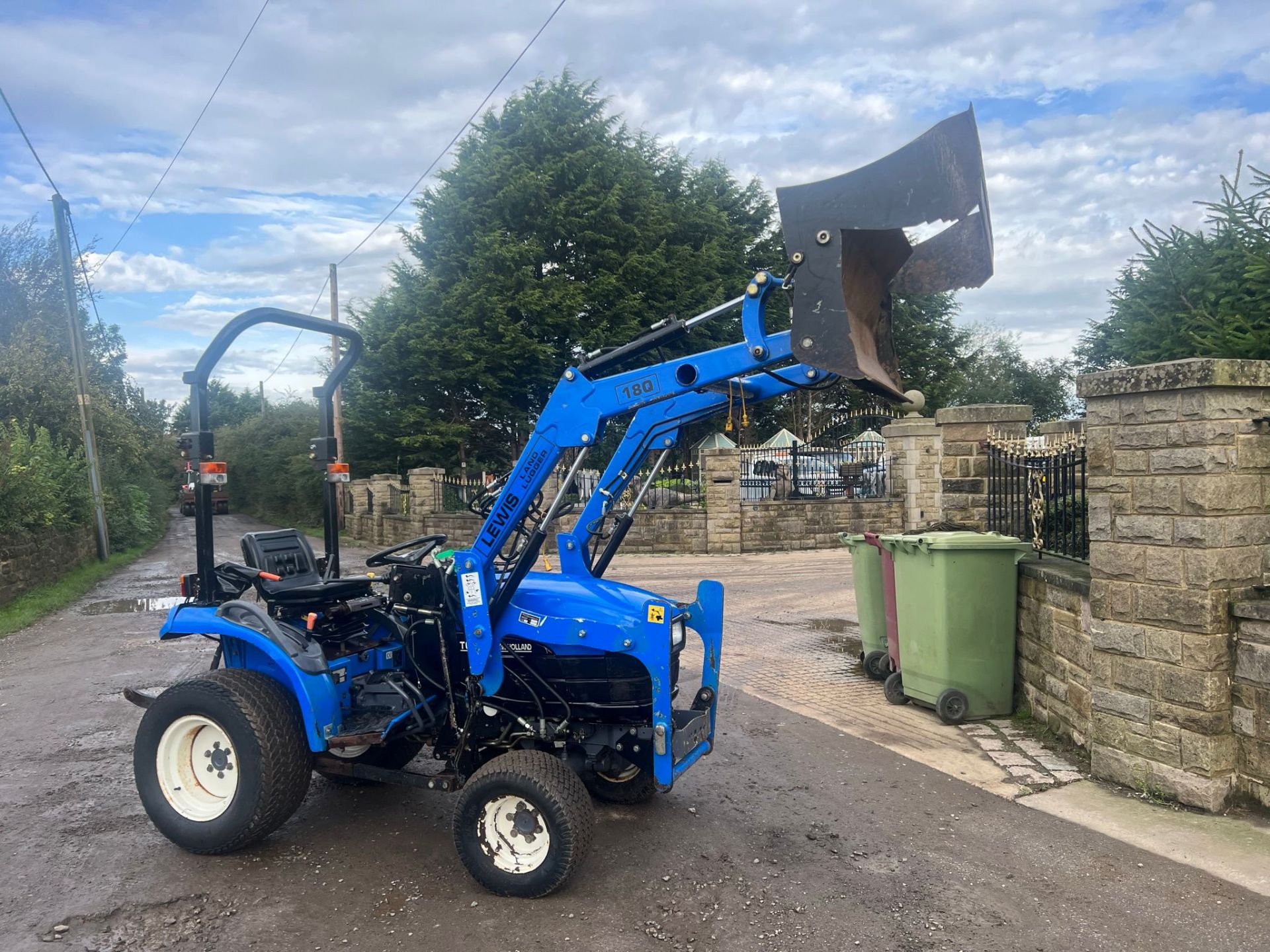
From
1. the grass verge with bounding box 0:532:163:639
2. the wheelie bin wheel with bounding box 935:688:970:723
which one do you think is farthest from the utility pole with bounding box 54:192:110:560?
the wheelie bin wheel with bounding box 935:688:970:723

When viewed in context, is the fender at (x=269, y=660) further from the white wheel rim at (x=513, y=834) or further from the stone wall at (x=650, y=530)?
the stone wall at (x=650, y=530)

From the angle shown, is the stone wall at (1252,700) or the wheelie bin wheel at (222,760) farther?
the stone wall at (1252,700)

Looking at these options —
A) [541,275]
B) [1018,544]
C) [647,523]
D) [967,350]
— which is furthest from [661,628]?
[967,350]

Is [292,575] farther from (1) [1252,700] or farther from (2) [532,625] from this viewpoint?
(1) [1252,700]

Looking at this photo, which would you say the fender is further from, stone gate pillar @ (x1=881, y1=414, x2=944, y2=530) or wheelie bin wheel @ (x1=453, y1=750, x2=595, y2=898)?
stone gate pillar @ (x1=881, y1=414, x2=944, y2=530)

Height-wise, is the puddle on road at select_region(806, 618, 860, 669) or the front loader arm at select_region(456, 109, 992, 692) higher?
the front loader arm at select_region(456, 109, 992, 692)

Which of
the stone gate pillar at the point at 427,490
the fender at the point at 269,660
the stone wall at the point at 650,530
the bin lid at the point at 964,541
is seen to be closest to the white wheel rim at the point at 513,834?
the fender at the point at 269,660

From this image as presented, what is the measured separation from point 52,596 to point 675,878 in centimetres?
1367

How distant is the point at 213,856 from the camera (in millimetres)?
4371

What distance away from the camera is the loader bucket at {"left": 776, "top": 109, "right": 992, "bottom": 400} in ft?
12.1

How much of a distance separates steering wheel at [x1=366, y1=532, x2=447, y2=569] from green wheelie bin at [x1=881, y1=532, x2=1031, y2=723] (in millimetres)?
3373

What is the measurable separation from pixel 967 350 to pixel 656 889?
4673 centimetres

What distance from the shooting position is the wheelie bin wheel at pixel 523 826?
3.85 meters

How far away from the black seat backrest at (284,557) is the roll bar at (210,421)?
0.64ft
